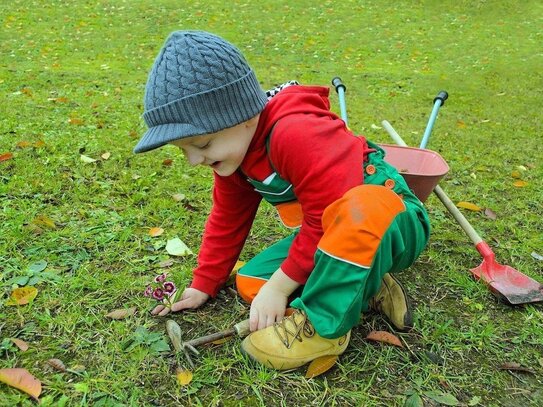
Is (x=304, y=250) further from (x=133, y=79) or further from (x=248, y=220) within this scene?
(x=133, y=79)

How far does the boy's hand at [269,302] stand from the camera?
5.94ft

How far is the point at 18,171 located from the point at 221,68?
2.01 m

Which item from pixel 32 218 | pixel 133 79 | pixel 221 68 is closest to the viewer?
pixel 221 68

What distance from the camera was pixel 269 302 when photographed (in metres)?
1.82

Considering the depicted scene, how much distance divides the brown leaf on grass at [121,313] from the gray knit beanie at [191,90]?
0.72m

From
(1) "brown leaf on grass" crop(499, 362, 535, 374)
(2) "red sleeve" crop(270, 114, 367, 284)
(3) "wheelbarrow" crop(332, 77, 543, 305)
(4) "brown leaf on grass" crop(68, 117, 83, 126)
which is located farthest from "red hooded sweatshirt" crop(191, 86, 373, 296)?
(4) "brown leaf on grass" crop(68, 117, 83, 126)

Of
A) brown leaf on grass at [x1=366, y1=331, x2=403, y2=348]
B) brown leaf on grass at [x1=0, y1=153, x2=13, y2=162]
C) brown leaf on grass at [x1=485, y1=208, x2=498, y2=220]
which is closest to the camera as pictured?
brown leaf on grass at [x1=366, y1=331, x2=403, y2=348]

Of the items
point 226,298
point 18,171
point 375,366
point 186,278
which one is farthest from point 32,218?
point 375,366

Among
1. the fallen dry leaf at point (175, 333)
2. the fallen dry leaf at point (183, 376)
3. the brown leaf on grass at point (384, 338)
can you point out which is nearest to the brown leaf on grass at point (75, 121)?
the fallen dry leaf at point (175, 333)

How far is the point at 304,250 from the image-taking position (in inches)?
68.1

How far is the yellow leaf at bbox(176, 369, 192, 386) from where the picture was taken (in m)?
1.69

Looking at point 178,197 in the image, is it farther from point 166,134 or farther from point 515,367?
point 515,367

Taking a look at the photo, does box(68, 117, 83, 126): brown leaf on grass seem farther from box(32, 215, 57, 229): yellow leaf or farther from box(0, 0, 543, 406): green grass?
box(32, 215, 57, 229): yellow leaf

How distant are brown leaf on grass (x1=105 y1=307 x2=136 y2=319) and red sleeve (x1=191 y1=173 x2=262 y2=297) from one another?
0.24 metres
